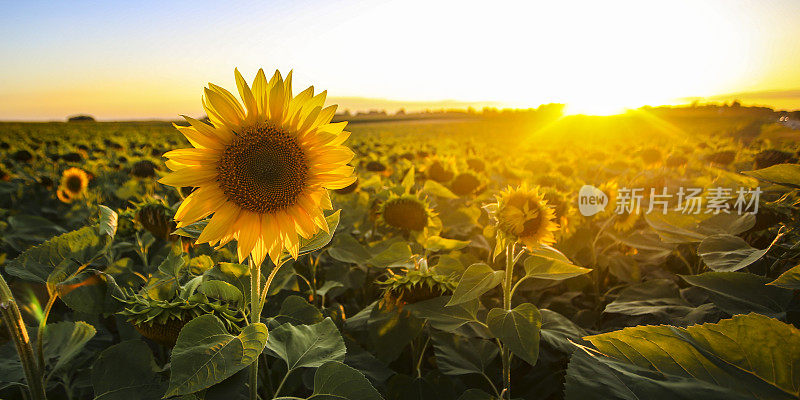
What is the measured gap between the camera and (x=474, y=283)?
1518mm

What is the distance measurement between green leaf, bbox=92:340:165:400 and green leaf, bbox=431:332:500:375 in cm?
106

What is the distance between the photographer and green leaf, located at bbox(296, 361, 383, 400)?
1.16 meters

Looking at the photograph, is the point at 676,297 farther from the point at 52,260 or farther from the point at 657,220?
the point at 52,260

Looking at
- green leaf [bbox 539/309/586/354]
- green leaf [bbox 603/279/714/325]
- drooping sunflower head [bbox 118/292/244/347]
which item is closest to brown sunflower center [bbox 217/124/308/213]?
drooping sunflower head [bbox 118/292/244/347]

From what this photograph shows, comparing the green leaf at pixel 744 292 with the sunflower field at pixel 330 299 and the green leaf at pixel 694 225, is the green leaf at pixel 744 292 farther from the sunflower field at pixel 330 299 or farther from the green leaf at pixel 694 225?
the green leaf at pixel 694 225

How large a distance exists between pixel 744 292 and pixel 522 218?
34.3 inches

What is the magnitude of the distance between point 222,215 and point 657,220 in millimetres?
2263

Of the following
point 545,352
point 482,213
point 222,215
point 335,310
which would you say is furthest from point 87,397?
point 482,213

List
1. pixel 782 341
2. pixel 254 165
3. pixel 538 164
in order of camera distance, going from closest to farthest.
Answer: pixel 782 341 < pixel 254 165 < pixel 538 164

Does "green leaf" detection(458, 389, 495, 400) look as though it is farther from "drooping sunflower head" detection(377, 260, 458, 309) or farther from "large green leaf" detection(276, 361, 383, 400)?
"large green leaf" detection(276, 361, 383, 400)

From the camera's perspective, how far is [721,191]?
2.47 meters

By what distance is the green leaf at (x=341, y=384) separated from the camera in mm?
1162

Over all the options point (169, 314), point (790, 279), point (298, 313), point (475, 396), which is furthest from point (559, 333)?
point (169, 314)

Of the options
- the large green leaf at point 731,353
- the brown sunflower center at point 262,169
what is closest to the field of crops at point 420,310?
the large green leaf at point 731,353
